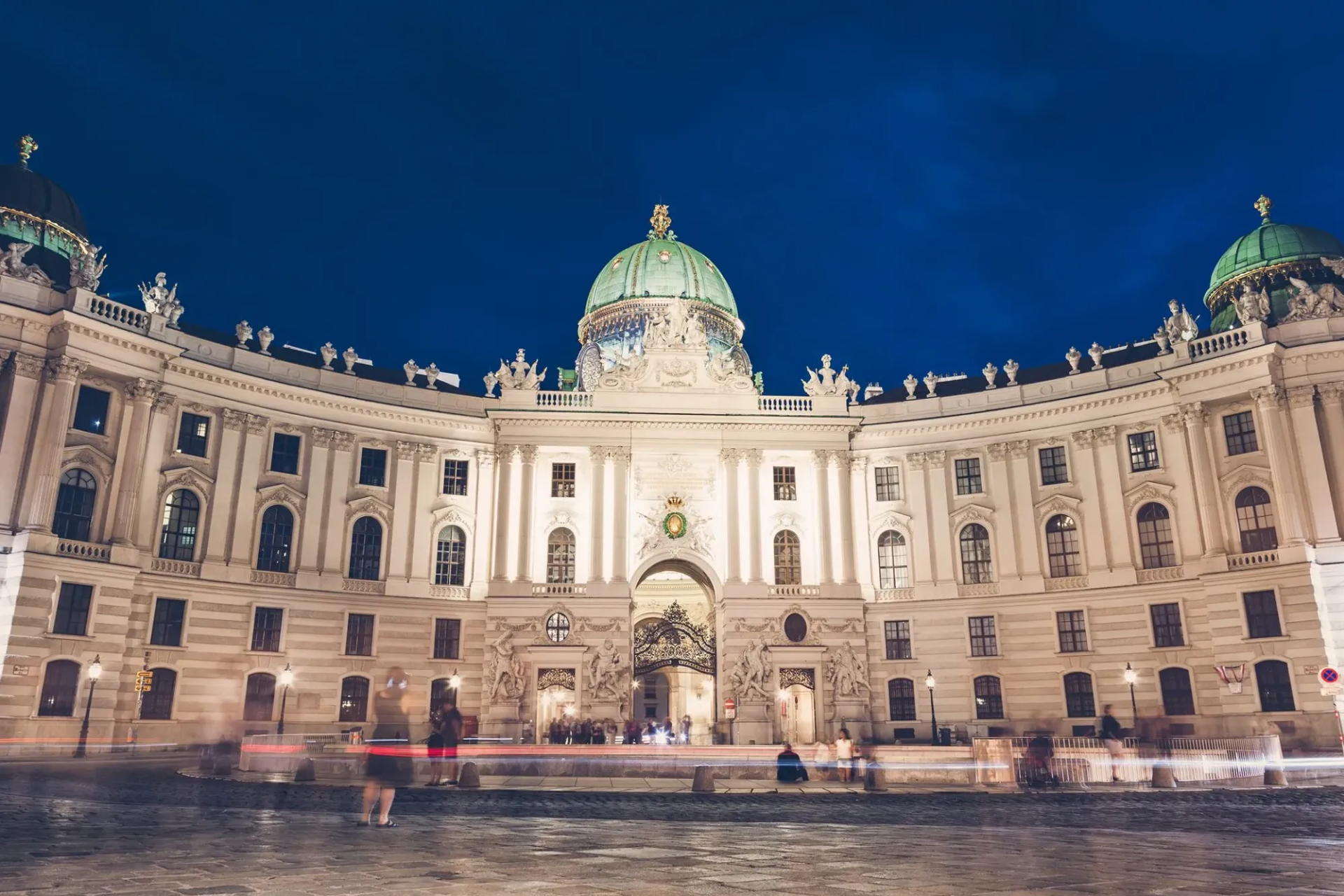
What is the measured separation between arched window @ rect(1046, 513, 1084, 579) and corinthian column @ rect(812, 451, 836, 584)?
11.4m

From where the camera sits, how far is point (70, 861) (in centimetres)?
1112

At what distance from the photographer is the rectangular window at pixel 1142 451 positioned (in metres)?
47.1

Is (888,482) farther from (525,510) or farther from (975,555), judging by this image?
(525,510)

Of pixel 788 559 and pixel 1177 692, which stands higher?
pixel 788 559

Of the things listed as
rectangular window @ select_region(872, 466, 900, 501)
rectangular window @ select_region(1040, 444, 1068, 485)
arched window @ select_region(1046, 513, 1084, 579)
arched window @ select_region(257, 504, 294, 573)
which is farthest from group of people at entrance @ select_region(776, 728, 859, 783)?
arched window @ select_region(257, 504, 294, 573)

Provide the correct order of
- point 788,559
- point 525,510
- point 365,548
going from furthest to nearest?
point 788,559 < point 525,510 < point 365,548

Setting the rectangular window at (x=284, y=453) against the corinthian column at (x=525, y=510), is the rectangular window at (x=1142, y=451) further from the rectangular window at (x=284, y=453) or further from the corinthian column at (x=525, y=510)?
the rectangular window at (x=284, y=453)

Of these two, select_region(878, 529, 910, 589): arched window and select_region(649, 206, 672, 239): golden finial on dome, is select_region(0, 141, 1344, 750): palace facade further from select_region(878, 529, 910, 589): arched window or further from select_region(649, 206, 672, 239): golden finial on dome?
select_region(649, 206, 672, 239): golden finial on dome

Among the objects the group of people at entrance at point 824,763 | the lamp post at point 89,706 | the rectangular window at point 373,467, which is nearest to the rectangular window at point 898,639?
the group of people at entrance at point 824,763

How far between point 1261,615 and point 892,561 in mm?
17554

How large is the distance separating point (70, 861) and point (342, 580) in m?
37.6

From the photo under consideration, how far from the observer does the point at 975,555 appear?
50.5 metres

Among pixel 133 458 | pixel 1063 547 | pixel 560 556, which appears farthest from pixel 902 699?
pixel 133 458

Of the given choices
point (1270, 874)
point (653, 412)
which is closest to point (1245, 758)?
point (1270, 874)
